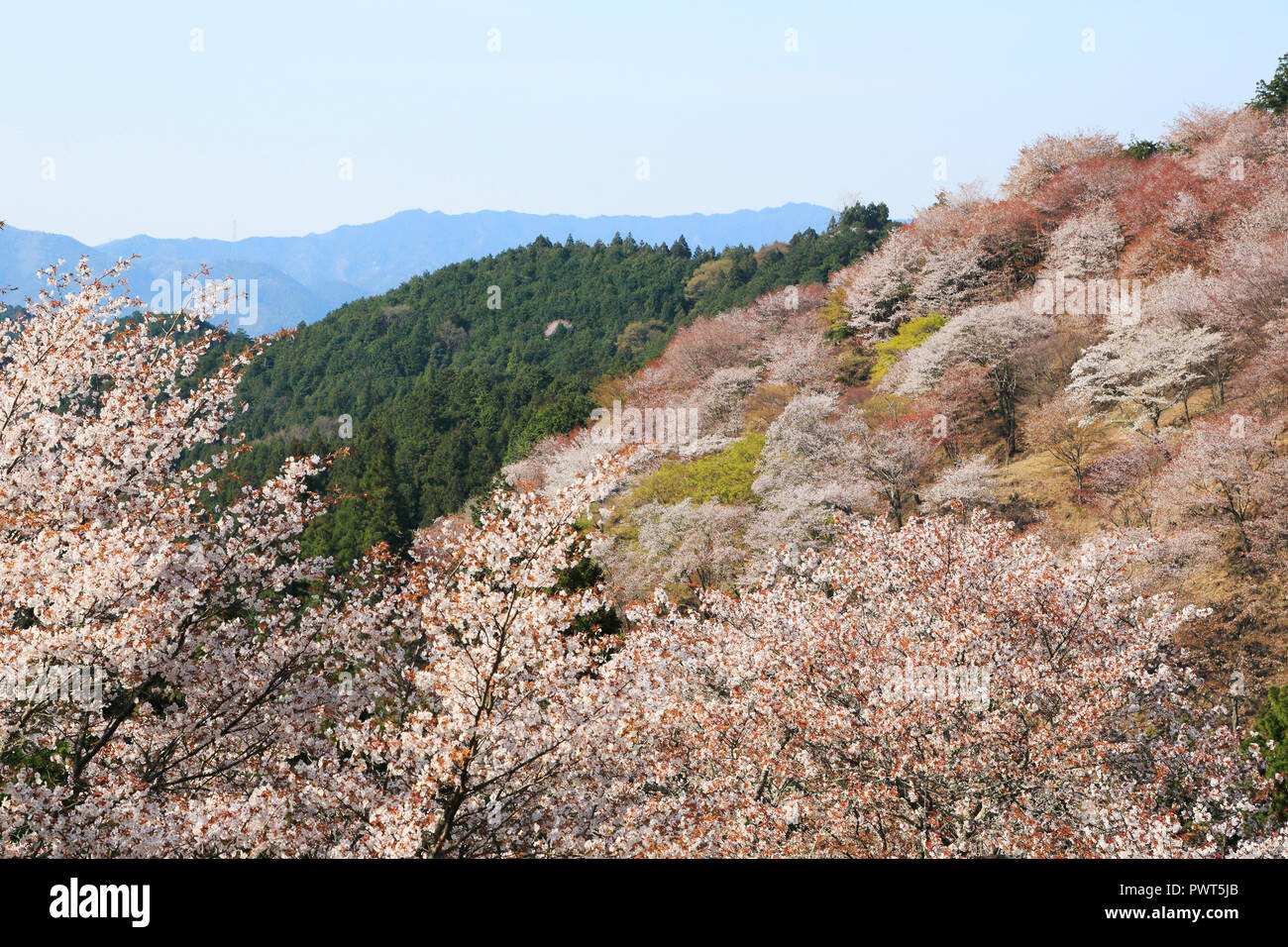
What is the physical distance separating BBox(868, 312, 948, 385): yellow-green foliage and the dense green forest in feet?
68.6

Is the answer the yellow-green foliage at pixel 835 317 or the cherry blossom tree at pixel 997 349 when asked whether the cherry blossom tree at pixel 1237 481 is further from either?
the yellow-green foliage at pixel 835 317

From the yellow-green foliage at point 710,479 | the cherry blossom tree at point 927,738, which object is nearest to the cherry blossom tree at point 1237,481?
the cherry blossom tree at point 927,738

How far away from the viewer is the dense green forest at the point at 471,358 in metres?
59.7

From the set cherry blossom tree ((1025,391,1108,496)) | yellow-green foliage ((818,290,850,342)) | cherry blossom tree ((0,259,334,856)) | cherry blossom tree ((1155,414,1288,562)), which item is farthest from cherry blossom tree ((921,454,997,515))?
cherry blossom tree ((0,259,334,856))

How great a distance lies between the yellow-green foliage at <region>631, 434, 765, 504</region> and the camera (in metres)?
30.1

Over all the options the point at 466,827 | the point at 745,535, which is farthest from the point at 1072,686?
the point at 745,535

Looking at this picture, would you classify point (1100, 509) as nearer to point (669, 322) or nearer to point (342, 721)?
point (342, 721)

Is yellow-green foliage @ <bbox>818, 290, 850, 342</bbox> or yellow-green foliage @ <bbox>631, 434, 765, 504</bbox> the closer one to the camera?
yellow-green foliage @ <bbox>631, 434, 765, 504</bbox>

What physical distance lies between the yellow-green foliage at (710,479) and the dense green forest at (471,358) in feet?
69.4

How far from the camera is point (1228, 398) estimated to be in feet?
81.0

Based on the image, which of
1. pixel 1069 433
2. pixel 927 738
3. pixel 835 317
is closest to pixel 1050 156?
pixel 835 317

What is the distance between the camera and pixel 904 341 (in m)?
36.2

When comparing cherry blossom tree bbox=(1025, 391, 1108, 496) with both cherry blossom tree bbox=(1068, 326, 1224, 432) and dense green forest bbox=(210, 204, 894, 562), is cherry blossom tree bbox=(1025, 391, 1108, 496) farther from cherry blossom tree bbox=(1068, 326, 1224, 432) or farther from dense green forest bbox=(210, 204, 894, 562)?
dense green forest bbox=(210, 204, 894, 562)

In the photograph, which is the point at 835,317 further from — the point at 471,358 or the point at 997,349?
the point at 471,358
